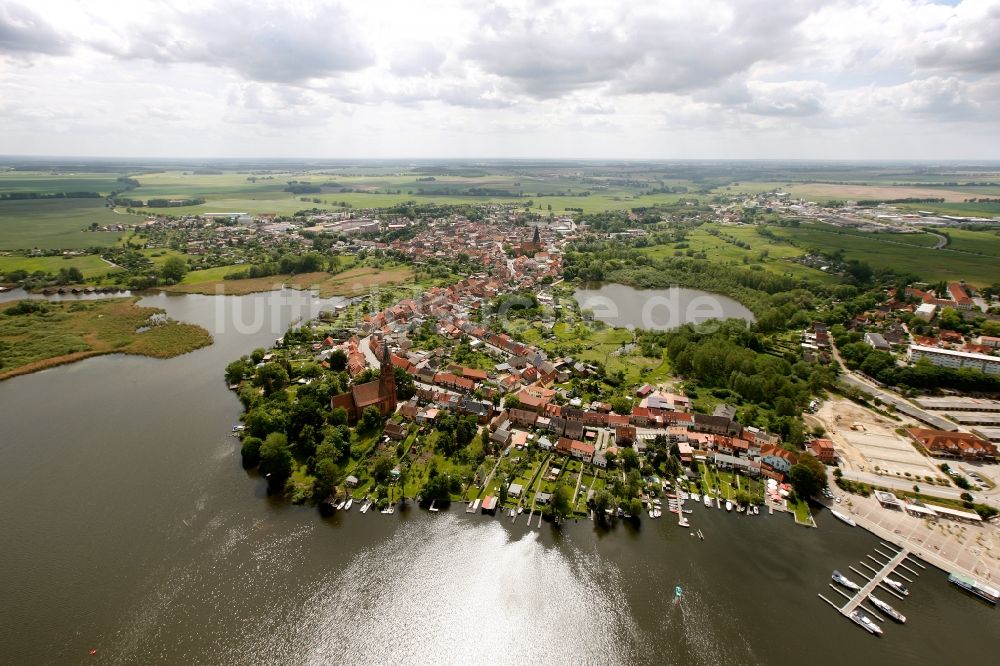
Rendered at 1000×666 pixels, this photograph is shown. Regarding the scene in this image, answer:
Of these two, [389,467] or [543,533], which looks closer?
[543,533]

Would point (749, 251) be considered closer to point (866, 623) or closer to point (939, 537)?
point (939, 537)

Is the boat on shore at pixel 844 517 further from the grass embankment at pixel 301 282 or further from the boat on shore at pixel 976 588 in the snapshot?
the grass embankment at pixel 301 282

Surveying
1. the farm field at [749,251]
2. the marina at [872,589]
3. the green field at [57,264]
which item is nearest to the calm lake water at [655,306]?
the farm field at [749,251]

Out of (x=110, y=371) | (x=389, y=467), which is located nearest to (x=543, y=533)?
(x=389, y=467)

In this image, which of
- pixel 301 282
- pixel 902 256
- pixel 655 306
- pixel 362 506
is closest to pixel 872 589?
pixel 362 506

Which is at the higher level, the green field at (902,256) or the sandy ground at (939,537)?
the green field at (902,256)

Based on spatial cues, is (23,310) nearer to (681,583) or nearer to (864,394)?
(681,583)

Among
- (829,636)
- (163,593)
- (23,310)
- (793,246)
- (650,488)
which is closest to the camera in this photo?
(829,636)
